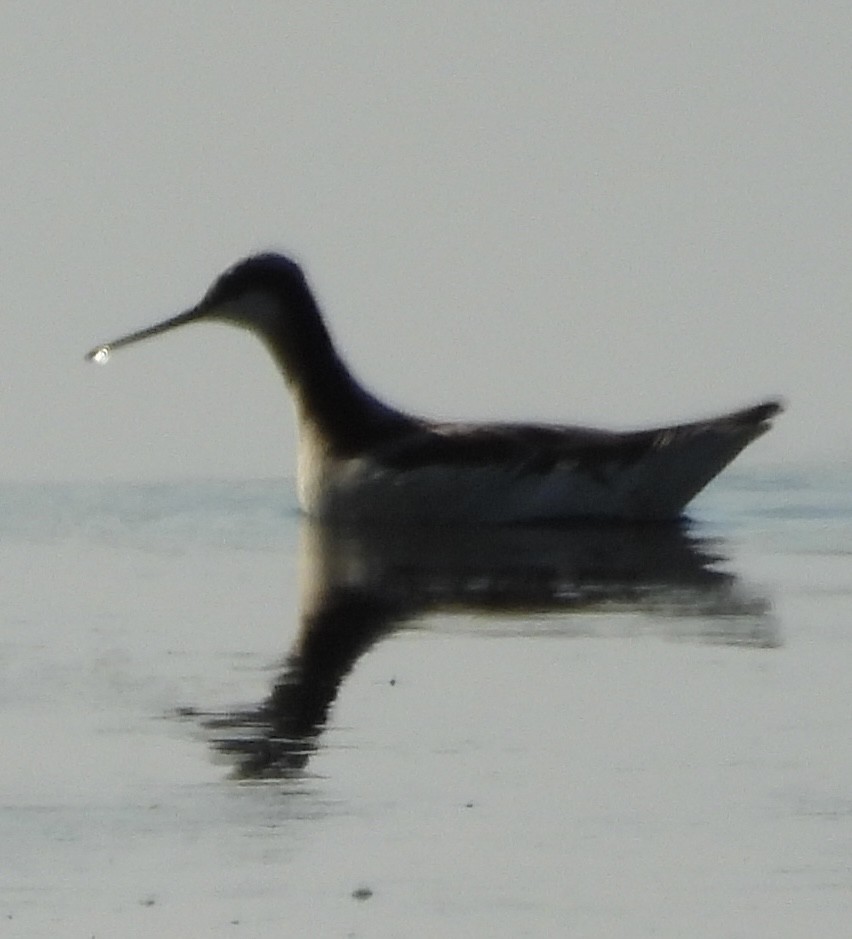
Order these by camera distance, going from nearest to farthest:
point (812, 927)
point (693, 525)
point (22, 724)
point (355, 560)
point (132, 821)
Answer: point (812, 927), point (132, 821), point (22, 724), point (355, 560), point (693, 525)

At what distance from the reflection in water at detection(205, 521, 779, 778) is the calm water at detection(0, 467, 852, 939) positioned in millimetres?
24

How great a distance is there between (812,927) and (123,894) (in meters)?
1.56

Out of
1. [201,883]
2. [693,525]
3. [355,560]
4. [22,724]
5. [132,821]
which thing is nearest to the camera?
[201,883]

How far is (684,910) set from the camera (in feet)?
22.7

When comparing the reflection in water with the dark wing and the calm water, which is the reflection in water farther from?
the dark wing

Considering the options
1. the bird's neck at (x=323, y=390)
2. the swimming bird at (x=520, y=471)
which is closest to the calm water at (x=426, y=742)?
the swimming bird at (x=520, y=471)

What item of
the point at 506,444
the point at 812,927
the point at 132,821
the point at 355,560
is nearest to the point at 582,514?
the point at 506,444

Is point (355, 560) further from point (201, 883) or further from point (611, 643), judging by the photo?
point (201, 883)

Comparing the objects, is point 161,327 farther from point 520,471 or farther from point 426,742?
point 426,742

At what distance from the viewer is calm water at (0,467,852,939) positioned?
7066 millimetres

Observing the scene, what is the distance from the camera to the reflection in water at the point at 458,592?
9242mm

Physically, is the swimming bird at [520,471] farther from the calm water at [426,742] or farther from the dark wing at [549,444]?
Answer: the calm water at [426,742]

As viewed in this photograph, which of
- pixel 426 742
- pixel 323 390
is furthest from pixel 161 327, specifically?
pixel 426 742

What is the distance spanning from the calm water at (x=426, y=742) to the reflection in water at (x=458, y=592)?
24 mm
